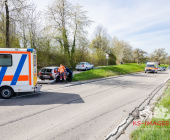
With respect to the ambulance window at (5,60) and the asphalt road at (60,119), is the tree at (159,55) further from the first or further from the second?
the ambulance window at (5,60)

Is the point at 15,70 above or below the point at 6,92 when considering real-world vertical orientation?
above

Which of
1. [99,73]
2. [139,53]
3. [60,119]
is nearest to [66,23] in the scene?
[99,73]

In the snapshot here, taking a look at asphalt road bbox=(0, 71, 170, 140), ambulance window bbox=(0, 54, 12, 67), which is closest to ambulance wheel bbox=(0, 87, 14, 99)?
asphalt road bbox=(0, 71, 170, 140)

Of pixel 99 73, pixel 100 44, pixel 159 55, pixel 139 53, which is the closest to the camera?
pixel 99 73

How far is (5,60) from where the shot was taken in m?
7.03

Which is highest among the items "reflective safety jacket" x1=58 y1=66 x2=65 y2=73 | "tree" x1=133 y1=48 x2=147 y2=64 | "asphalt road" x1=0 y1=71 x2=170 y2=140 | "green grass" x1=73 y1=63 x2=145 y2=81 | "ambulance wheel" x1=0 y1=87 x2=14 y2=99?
"tree" x1=133 y1=48 x2=147 y2=64

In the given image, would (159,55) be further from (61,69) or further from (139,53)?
(61,69)

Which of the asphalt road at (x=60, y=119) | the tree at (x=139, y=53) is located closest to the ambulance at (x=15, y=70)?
the asphalt road at (x=60, y=119)

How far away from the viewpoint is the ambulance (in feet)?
23.1

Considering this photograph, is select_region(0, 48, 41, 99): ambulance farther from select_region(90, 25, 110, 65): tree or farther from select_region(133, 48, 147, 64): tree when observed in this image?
select_region(133, 48, 147, 64): tree

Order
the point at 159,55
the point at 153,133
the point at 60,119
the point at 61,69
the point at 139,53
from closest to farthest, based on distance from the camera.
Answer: the point at 153,133 < the point at 60,119 < the point at 61,69 < the point at 139,53 < the point at 159,55

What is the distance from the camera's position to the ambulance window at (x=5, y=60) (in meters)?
7.01

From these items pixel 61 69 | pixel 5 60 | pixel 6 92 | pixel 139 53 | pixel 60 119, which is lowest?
pixel 60 119

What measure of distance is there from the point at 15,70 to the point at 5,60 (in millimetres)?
712
